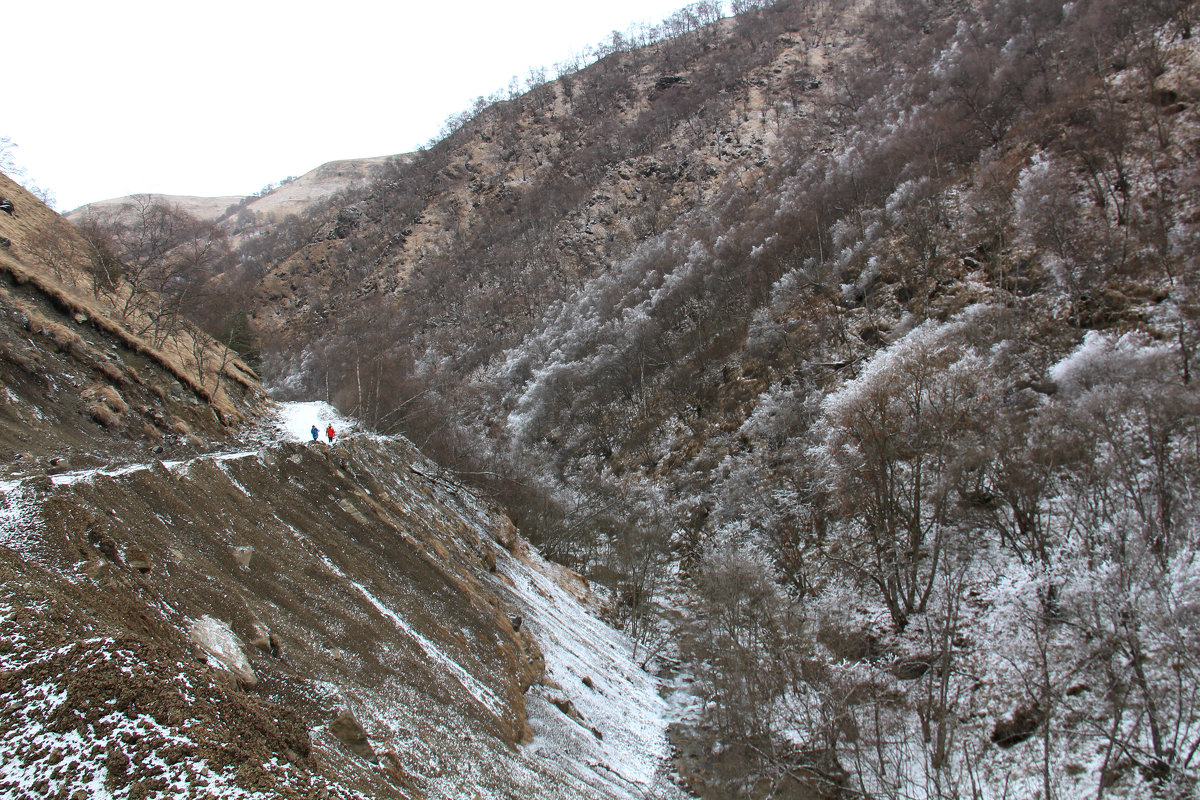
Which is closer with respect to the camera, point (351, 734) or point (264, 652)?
point (351, 734)

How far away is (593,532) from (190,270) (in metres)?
32.3

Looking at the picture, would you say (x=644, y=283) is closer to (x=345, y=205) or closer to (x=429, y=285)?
(x=429, y=285)

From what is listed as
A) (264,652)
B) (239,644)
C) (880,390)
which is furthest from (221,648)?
(880,390)

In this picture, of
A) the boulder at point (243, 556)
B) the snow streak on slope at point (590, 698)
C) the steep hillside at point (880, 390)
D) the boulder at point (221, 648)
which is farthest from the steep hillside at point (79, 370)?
the steep hillside at point (880, 390)

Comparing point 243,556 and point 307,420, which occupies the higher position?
point 243,556

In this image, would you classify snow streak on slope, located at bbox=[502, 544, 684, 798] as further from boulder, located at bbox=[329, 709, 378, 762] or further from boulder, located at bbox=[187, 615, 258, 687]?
boulder, located at bbox=[187, 615, 258, 687]

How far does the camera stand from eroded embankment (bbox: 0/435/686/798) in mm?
6008

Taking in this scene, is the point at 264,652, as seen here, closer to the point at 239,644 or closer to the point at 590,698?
the point at 239,644

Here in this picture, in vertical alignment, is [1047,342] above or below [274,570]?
above

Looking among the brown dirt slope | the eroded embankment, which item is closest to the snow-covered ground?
the eroded embankment

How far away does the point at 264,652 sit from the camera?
9734mm

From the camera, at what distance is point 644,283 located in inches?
2766

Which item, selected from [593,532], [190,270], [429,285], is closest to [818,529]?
[593,532]

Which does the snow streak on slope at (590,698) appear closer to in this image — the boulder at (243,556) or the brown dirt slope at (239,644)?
the brown dirt slope at (239,644)
